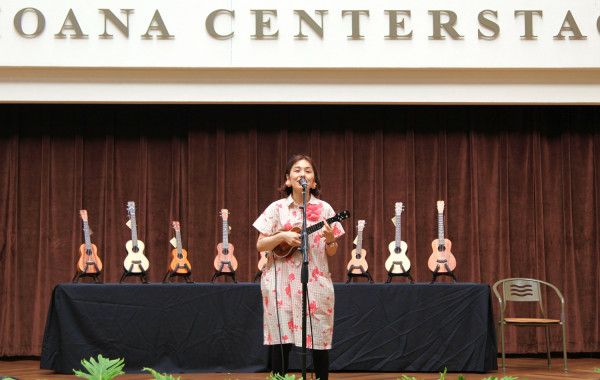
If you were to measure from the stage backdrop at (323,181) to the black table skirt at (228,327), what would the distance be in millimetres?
1485

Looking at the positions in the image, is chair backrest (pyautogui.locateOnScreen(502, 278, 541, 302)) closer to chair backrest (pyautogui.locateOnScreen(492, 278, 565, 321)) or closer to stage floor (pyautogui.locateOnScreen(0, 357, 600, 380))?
chair backrest (pyautogui.locateOnScreen(492, 278, 565, 321))

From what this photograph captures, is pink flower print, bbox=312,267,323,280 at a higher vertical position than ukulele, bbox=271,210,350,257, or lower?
lower

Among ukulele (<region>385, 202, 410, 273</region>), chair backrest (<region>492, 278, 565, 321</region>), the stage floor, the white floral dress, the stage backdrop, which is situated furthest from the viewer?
the stage backdrop

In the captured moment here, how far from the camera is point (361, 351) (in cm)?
465

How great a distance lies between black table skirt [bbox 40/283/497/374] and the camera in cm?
Answer: 460

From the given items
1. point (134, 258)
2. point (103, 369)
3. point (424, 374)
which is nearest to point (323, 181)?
point (134, 258)

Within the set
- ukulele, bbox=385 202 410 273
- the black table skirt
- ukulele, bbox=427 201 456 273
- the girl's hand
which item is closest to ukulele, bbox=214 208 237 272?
the black table skirt

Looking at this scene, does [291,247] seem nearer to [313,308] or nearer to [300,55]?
[313,308]

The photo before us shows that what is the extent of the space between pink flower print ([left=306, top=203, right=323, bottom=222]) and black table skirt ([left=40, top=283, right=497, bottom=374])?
1.77 metres

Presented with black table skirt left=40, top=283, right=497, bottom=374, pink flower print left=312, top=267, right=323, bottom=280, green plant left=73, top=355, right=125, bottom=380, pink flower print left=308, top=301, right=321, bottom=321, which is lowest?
black table skirt left=40, top=283, right=497, bottom=374

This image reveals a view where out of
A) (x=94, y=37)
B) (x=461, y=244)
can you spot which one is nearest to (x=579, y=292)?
(x=461, y=244)

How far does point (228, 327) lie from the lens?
4625 millimetres

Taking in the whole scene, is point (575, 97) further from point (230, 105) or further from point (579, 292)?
point (230, 105)

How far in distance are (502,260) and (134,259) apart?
337 cm
